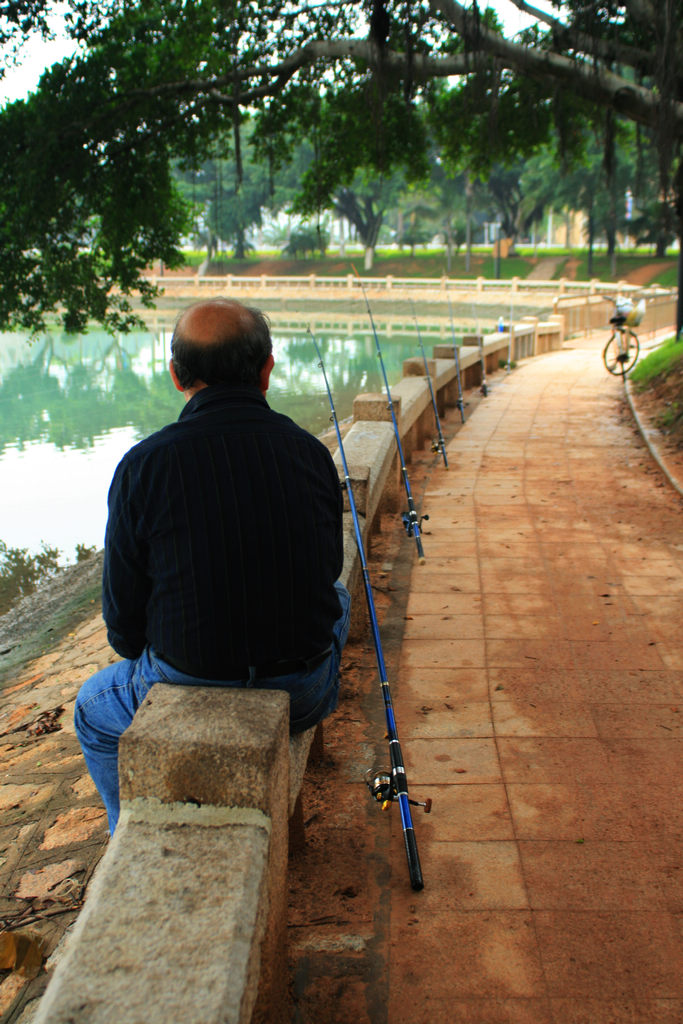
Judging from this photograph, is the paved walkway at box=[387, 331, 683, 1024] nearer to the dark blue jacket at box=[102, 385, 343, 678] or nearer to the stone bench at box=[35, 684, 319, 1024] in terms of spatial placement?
the stone bench at box=[35, 684, 319, 1024]

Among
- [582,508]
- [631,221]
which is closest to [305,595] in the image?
[582,508]

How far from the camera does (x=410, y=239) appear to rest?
58.0 m

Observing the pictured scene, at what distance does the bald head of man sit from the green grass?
11.4 metres

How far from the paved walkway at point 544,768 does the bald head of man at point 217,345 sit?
1.58 m

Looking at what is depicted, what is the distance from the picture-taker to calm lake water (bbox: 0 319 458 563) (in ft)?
44.9

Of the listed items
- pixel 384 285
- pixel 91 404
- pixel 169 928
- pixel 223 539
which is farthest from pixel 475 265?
pixel 169 928

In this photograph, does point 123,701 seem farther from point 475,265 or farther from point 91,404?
point 475,265

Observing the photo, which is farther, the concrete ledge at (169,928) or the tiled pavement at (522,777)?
the tiled pavement at (522,777)

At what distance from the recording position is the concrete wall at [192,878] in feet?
4.90

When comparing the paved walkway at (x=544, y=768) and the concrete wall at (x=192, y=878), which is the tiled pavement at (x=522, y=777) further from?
the concrete wall at (x=192, y=878)

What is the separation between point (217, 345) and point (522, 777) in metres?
1.92

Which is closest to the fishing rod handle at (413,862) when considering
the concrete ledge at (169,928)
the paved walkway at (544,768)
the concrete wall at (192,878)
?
the paved walkway at (544,768)

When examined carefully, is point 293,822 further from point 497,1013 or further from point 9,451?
point 9,451

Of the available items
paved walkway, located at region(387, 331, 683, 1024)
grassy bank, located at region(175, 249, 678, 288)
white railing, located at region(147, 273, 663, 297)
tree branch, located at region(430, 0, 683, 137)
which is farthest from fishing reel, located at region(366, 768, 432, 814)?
grassy bank, located at region(175, 249, 678, 288)
